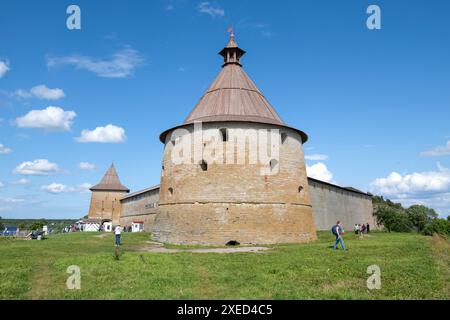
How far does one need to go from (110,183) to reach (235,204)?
3557 cm

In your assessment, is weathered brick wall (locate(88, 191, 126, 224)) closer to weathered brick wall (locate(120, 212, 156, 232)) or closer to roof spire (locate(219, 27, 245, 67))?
weathered brick wall (locate(120, 212, 156, 232))

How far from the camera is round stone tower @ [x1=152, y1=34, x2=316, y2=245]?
17.9 metres

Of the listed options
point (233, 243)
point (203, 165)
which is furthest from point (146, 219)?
point (233, 243)

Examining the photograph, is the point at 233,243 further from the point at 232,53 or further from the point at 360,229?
the point at 360,229

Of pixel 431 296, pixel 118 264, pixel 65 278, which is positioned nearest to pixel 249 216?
pixel 118 264

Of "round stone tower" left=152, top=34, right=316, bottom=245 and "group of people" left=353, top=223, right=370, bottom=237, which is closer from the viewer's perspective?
"round stone tower" left=152, top=34, right=316, bottom=245

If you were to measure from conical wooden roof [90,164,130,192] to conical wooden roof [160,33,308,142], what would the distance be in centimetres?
2910

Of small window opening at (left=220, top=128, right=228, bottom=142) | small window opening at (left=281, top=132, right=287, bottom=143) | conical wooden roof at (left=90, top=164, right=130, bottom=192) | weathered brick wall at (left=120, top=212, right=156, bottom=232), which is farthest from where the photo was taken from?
conical wooden roof at (left=90, top=164, right=130, bottom=192)

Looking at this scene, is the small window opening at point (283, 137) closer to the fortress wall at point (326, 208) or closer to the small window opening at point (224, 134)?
the small window opening at point (224, 134)

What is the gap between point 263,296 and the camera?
646cm

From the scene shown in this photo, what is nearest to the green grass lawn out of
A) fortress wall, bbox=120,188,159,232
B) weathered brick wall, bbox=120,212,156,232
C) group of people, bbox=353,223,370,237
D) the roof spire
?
group of people, bbox=353,223,370,237

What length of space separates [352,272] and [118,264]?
6593 mm

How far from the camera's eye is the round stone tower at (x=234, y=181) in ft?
58.8
